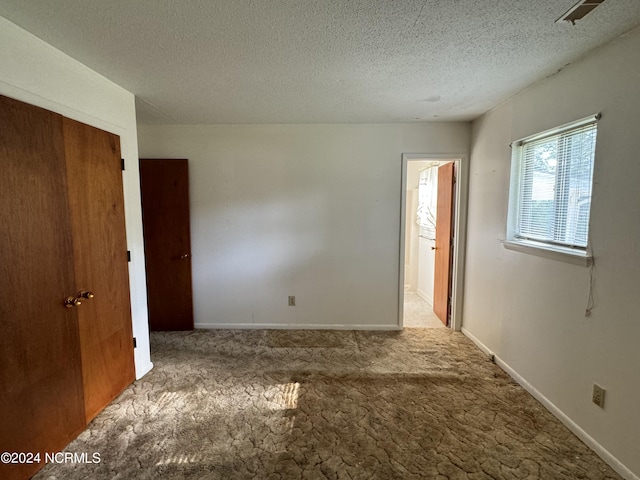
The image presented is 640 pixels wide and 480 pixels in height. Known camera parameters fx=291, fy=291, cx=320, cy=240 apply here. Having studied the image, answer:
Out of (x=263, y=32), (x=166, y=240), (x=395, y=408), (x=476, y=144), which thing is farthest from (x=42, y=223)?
(x=476, y=144)

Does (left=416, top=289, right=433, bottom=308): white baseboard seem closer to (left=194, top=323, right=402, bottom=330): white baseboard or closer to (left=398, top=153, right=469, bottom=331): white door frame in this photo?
(left=398, top=153, right=469, bottom=331): white door frame

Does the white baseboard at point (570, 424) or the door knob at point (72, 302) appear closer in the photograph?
the white baseboard at point (570, 424)

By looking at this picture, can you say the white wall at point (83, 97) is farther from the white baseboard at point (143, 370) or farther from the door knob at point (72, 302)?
the door knob at point (72, 302)

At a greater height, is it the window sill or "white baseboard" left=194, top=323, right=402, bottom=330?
the window sill

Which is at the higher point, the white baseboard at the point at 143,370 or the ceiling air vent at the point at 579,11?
the ceiling air vent at the point at 579,11

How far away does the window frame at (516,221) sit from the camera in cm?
181

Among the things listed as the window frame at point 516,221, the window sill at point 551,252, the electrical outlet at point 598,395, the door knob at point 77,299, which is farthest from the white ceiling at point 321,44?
the electrical outlet at point 598,395

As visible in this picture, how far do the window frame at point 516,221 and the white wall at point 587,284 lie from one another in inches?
1.8

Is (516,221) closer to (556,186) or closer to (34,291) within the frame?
(556,186)

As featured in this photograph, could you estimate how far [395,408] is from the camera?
2.09m

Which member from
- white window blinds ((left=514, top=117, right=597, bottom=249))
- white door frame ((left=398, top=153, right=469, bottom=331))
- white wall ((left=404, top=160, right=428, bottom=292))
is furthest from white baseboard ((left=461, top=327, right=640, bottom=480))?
white wall ((left=404, top=160, right=428, bottom=292))

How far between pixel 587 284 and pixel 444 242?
193cm

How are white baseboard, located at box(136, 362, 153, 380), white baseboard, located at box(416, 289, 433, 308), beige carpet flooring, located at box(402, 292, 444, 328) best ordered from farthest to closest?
white baseboard, located at box(416, 289, 433, 308), beige carpet flooring, located at box(402, 292, 444, 328), white baseboard, located at box(136, 362, 153, 380)

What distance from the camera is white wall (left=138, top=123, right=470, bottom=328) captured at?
3.32 m
